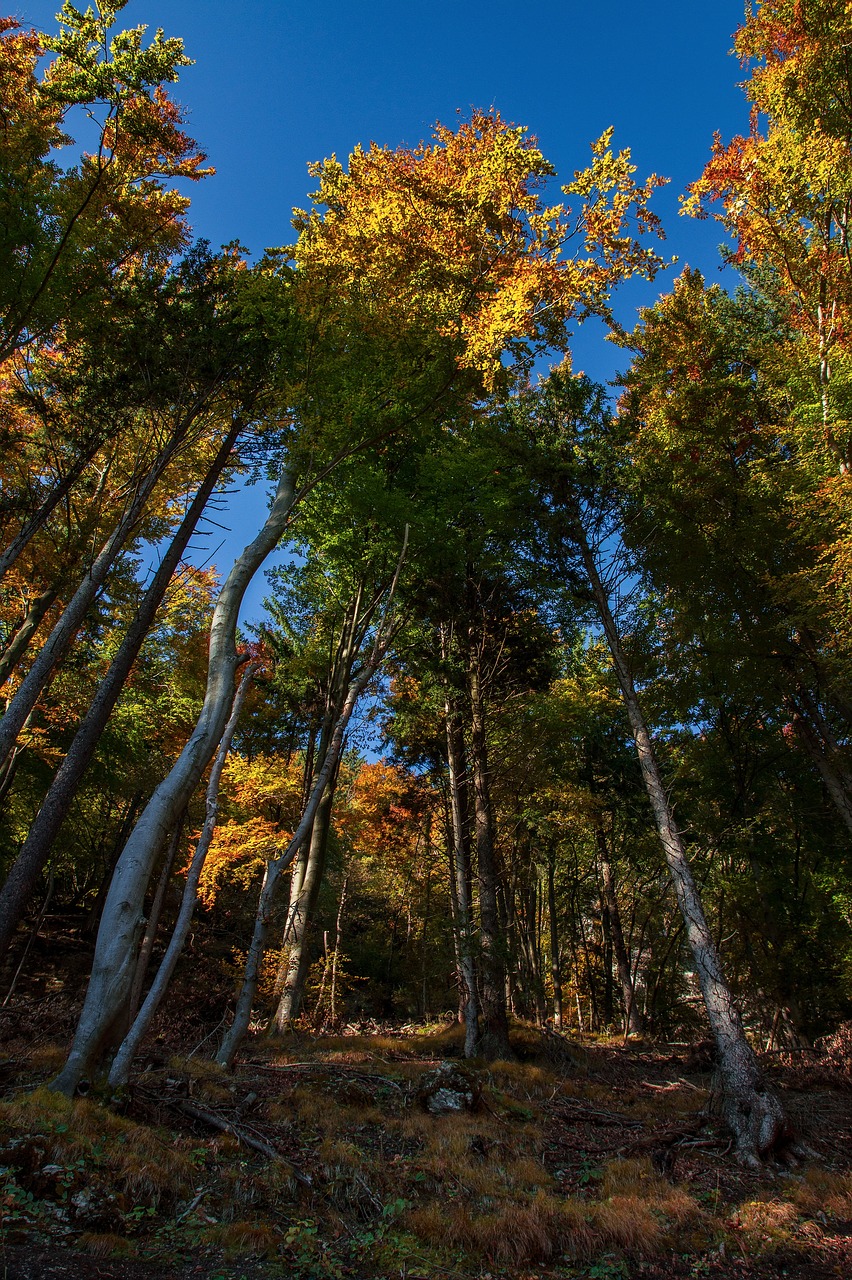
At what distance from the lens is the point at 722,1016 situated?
23.5 feet

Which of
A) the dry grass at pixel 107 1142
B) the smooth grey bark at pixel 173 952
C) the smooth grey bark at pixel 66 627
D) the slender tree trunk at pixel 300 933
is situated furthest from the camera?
the slender tree trunk at pixel 300 933

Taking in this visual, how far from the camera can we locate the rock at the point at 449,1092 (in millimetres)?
6805

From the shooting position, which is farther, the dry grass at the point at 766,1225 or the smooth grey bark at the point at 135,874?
the smooth grey bark at the point at 135,874

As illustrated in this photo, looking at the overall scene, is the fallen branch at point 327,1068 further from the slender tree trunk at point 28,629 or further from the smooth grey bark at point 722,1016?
the slender tree trunk at point 28,629

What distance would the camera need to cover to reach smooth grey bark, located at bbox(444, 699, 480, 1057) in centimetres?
971

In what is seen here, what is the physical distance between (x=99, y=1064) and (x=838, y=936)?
1456 centimetres

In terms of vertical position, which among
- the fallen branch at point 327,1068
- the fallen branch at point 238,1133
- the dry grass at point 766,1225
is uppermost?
the fallen branch at point 327,1068

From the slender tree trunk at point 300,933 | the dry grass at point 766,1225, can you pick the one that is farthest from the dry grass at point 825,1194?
the slender tree trunk at point 300,933

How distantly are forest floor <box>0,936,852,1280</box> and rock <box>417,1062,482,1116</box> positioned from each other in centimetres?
9

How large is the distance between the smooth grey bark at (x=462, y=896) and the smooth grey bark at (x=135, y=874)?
212 inches

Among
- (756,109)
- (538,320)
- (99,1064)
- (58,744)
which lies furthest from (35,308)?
(756,109)

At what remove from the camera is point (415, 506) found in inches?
367

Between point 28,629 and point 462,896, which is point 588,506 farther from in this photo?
point 28,629

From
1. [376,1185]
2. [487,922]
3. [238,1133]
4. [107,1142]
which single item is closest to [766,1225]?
[376,1185]
